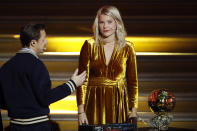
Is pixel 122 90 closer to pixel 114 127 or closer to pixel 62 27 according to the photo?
pixel 114 127

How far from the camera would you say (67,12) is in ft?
15.3

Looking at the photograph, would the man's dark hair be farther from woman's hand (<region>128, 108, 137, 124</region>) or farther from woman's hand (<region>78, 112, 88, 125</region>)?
woman's hand (<region>128, 108, 137, 124</region>)

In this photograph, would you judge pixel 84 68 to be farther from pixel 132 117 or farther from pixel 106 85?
pixel 132 117

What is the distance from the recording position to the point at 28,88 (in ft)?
7.29

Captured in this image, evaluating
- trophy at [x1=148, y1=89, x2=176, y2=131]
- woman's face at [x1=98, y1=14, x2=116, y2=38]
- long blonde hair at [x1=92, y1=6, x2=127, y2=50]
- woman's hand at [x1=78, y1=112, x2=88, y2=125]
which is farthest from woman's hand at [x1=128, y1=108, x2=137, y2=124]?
woman's face at [x1=98, y1=14, x2=116, y2=38]

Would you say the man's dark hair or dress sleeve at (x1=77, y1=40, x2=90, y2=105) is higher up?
the man's dark hair

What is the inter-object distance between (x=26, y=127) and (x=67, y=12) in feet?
8.38

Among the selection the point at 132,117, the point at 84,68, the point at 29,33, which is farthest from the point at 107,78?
the point at 29,33

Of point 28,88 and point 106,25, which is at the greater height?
point 106,25

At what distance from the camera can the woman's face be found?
2.76m

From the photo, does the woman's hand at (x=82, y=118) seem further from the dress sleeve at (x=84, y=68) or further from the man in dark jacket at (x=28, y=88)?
the man in dark jacket at (x=28, y=88)

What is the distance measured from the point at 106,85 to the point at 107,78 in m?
0.05

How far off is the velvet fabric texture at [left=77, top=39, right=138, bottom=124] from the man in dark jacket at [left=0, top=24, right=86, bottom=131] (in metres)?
0.46

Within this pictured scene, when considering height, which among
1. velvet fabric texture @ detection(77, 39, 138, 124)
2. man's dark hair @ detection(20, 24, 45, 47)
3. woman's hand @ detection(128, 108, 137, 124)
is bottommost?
woman's hand @ detection(128, 108, 137, 124)
